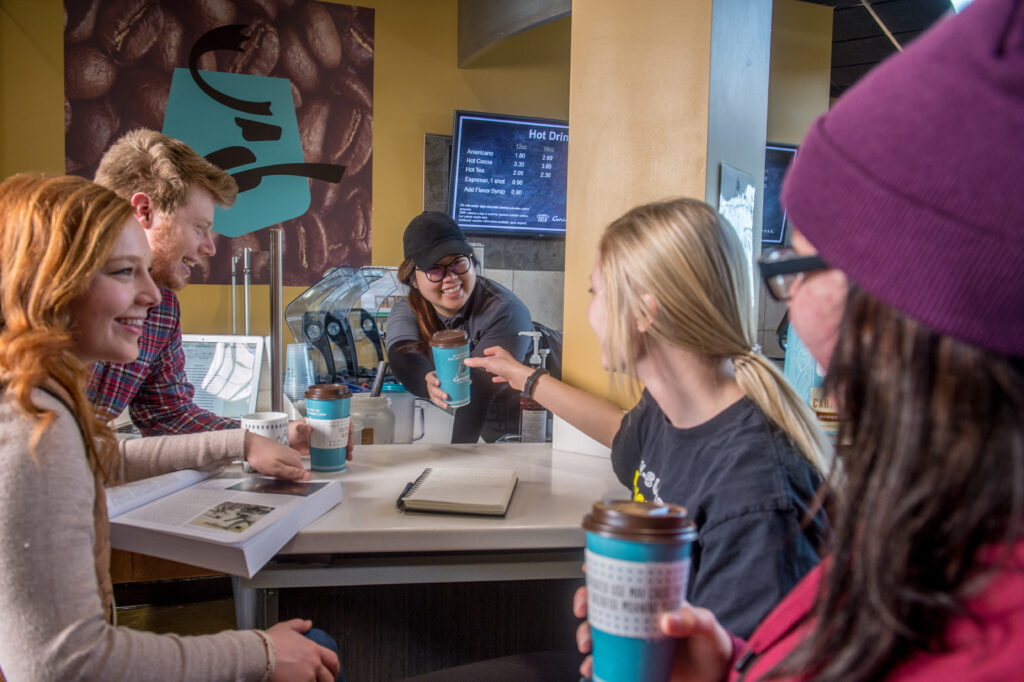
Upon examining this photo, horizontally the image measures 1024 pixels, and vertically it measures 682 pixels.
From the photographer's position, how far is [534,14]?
354 centimetres

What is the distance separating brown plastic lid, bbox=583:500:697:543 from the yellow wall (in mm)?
3924

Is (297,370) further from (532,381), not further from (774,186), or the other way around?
(774,186)

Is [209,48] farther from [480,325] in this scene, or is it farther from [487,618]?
[487,618]

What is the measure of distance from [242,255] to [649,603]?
399cm

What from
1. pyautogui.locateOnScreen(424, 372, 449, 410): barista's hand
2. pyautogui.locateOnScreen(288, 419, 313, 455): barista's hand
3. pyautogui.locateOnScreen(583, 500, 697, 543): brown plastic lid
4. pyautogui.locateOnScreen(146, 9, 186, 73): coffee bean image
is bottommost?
pyautogui.locateOnScreen(288, 419, 313, 455): barista's hand

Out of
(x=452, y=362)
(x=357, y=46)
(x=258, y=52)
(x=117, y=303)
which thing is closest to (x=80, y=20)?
(x=258, y=52)

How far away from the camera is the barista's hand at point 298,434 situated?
1.78 m

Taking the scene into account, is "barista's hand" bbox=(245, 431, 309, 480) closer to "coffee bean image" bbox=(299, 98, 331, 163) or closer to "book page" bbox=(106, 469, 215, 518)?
"book page" bbox=(106, 469, 215, 518)

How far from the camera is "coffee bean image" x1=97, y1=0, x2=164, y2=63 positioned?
3885 millimetres

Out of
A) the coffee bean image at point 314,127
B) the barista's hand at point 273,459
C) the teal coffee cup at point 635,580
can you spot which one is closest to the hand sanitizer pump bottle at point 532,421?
the barista's hand at point 273,459

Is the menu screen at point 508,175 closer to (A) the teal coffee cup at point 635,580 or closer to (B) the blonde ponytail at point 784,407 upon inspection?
(B) the blonde ponytail at point 784,407

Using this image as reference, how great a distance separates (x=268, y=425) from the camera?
1.64 metres

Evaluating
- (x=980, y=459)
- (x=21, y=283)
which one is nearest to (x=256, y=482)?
(x=21, y=283)

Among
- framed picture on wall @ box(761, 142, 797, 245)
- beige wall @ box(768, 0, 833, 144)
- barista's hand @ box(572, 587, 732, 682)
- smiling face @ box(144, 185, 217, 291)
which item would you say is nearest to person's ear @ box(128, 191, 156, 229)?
smiling face @ box(144, 185, 217, 291)
